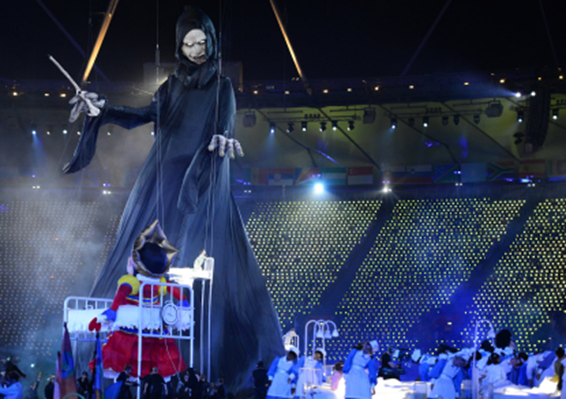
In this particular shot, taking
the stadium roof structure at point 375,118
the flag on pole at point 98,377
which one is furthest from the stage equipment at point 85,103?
the stadium roof structure at point 375,118

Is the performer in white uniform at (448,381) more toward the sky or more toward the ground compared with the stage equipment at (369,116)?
more toward the ground

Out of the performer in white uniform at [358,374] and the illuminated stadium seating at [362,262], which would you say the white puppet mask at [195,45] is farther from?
the illuminated stadium seating at [362,262]

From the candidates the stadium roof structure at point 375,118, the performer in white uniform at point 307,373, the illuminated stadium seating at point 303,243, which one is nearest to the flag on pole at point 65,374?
the performer in white uniform at point 307,373

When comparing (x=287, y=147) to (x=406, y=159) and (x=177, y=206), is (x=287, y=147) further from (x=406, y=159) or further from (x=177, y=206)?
(x=177, y=206)

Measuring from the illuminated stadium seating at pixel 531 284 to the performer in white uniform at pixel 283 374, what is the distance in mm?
9096

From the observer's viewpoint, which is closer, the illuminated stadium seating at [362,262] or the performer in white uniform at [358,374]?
the performer in white uniform at [358,374]

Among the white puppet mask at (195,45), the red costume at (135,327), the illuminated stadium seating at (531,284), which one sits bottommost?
the red costume at (135,327)

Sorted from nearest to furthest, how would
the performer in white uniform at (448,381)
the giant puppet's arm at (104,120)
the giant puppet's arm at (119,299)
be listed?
the giant puppet's arm at (119,299) → the giant puppet's arm at (104,120) → the performer in white uniform at (448,381)

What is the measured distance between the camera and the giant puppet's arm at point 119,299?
542 centimetres

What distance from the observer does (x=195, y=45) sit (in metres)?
7.46

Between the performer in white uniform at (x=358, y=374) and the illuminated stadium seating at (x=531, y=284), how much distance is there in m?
8.73

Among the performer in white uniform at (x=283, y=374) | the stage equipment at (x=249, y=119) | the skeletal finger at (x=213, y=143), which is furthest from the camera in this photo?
the stage equipment at (x=249, y=119)

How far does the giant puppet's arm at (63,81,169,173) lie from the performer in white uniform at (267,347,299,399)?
10.0 feet

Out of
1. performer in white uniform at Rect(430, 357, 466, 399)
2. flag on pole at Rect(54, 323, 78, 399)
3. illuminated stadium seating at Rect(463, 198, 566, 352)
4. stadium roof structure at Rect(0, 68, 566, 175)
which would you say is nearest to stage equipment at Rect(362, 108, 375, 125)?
stadium roof structure at Rect(0, 68, 566, 175)
